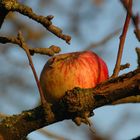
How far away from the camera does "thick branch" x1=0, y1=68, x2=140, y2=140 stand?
1455 mm

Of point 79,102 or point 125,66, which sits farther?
point 125,66

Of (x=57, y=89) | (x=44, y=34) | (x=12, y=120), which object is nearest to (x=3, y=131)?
(x=12, y=120)

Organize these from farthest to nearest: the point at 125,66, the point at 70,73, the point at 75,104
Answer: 1. the point at 70,73
2. the point at 125,66
3. the point at 75,104

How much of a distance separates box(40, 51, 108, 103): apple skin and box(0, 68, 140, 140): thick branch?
139 millimetres

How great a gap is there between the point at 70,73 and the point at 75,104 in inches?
11.6

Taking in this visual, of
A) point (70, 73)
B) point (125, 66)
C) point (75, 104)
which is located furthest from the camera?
point (70, 73)

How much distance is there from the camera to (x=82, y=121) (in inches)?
61.9

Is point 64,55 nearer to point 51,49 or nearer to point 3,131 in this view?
point 51,49

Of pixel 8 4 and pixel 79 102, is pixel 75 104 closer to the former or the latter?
pixel 79 102

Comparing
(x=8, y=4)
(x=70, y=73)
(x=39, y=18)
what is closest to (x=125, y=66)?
(x=70, y=73)

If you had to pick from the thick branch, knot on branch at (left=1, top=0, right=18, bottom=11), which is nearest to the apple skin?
the thick branch

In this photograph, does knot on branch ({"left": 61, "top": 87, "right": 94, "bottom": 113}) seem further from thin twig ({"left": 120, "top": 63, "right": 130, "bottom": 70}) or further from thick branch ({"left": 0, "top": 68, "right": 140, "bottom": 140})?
thin twig ({"left": 120, "top": 63, "right": 130, "bottom": 70})

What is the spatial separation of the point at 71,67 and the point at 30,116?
0.35 meters

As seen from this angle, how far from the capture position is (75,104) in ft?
5.07
